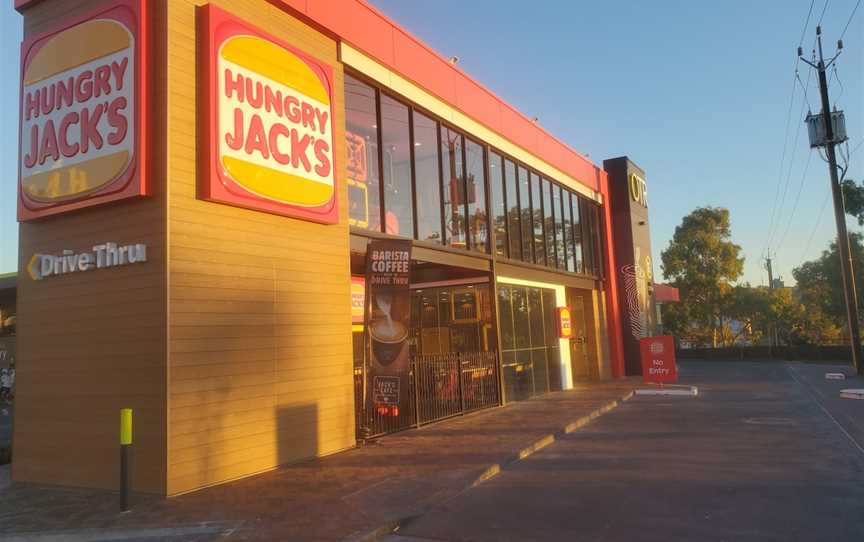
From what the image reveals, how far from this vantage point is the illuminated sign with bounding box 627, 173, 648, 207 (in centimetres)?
2583

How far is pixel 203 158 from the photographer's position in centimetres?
780

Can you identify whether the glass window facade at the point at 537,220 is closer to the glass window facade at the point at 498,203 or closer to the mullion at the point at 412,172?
the glass window facade at the point at 498,203

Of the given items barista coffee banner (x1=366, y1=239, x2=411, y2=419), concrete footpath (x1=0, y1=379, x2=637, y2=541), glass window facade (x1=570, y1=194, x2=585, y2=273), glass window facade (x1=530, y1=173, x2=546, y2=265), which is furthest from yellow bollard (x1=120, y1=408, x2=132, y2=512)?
glass window facade (x1=570, y1=194, x2=585, y2=273)

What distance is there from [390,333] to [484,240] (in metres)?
6.04

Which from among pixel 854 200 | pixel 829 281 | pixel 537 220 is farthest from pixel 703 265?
pixel 537 220

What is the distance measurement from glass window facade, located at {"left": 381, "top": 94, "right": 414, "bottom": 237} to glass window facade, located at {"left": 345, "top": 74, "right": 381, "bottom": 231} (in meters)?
0.25

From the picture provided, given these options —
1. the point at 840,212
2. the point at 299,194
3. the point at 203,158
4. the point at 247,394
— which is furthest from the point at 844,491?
the point at 840,212

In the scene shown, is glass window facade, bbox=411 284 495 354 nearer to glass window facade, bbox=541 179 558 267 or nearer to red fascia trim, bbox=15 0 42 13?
glass window facade, bbox=541 179 558 267

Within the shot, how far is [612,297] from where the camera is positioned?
24.4 m

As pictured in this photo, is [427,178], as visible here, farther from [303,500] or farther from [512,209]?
[303,500]

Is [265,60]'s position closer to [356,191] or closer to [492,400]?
[356,191]

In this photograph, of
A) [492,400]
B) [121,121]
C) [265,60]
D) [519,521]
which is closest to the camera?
[519,521]

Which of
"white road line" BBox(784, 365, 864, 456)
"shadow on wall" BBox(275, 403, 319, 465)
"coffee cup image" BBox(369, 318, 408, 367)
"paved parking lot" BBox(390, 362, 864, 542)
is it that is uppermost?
"coffee cup image" BBox(369, 318, 408, 367)

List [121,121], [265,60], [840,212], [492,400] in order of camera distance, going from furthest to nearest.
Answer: [840,212] < [492,400] < [265,60] < [121,121]
